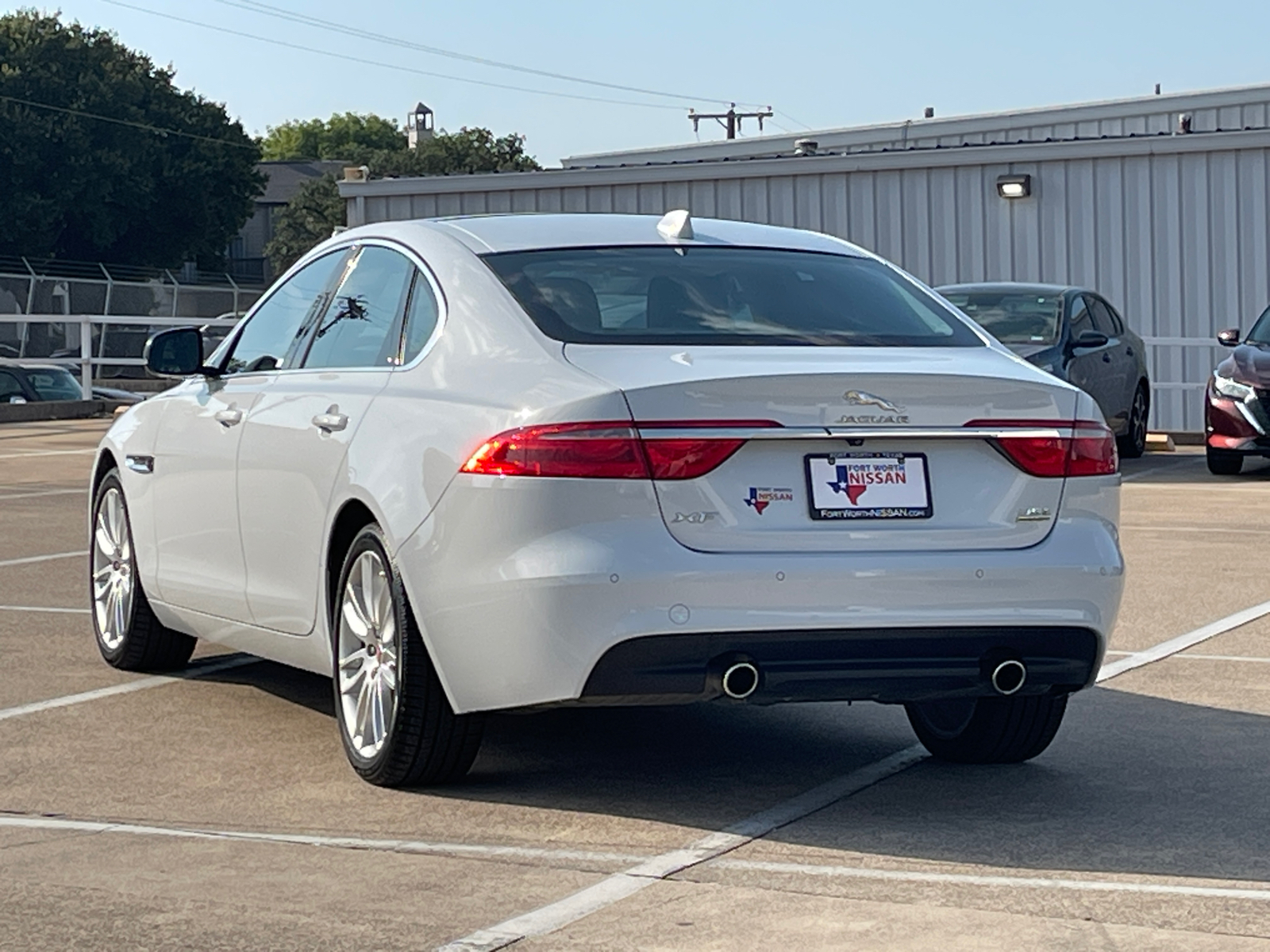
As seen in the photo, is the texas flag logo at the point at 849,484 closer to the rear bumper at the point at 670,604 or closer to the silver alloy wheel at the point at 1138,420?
the rear bumper at the point at 670,604

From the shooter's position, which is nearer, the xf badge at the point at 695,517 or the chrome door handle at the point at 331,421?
the xf badge at the point at 695,517

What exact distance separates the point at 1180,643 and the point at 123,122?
70.8 meters

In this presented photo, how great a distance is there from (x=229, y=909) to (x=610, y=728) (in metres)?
2.33

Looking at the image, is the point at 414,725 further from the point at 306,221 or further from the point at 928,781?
the point at 306,221

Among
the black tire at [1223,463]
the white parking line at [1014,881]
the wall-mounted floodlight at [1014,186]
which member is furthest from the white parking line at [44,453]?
the white parking line at [1014,881]

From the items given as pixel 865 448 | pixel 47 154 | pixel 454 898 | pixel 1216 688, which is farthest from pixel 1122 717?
pixel 47 154

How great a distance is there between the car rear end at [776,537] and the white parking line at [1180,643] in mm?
2113

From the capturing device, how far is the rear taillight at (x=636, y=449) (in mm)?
5320

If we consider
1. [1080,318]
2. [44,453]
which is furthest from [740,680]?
[44,453]

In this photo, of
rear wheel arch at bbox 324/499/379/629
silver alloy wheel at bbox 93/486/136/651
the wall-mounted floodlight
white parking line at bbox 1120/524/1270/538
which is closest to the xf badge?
rear wheel arch at bbox 324/499/379/629

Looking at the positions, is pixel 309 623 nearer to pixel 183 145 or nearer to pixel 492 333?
pixel 492 333

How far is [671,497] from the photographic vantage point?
5.33 metres

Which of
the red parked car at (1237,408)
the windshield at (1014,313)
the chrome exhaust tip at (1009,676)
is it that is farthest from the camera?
the windshield at (1014,313)

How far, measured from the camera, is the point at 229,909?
15.5 ft
